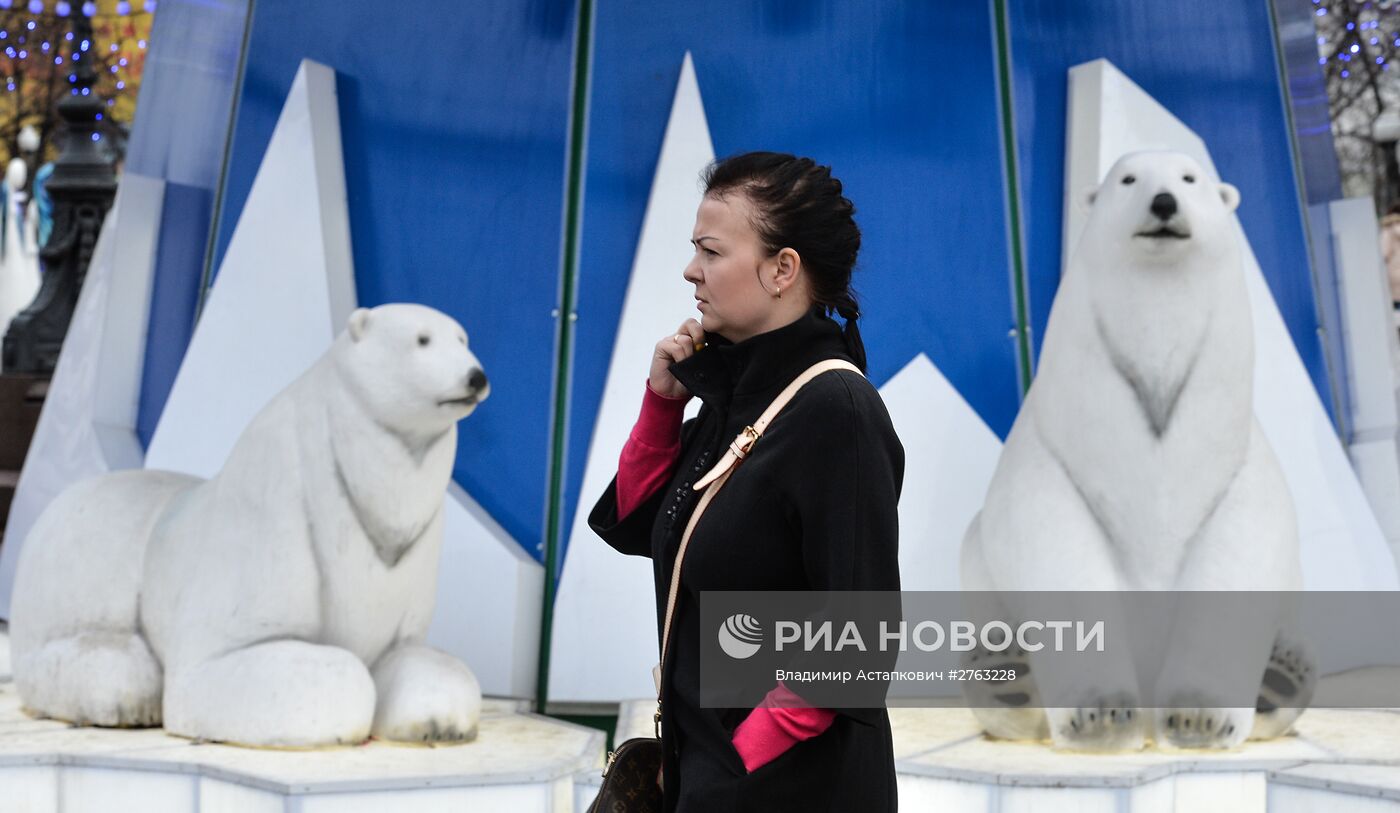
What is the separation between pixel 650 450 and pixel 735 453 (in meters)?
0.21

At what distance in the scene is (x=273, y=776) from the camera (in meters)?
3.19

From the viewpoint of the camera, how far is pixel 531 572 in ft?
14.5

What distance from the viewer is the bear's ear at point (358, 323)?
369 centimetres

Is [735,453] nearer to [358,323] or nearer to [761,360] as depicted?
[761,360]

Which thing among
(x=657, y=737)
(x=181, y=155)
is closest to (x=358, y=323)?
(x=181, y=155)

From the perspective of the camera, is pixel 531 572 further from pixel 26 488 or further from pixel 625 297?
pixel 26 488

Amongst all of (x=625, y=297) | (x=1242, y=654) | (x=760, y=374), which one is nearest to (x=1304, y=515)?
(x=1242, y=654)

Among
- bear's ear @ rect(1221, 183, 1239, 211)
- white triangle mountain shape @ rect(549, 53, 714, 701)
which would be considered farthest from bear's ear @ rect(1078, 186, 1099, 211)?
white triangle mountain shape @ rect(549, 53, 714, 701)

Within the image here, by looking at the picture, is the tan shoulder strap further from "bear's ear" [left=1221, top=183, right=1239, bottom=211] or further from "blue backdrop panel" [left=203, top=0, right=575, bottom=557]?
"blue backdrop panel" [left=203, top=0, right=575, bottom=557]

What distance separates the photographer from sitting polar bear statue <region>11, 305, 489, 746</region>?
354 centimetres

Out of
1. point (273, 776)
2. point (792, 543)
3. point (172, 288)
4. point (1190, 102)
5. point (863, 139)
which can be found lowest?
point (273, 776)

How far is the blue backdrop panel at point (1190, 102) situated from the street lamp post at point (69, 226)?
17.0ft

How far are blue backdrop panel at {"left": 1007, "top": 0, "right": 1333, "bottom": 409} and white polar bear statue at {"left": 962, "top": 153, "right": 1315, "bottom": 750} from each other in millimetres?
888

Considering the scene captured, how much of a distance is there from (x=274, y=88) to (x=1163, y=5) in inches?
110
